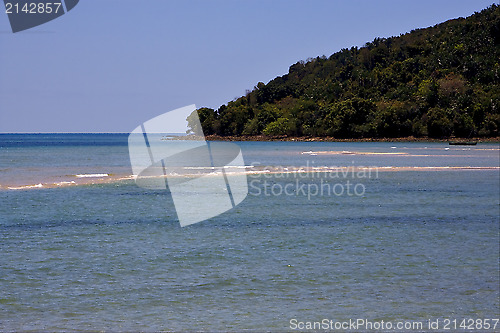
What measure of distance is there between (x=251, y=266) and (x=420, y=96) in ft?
482

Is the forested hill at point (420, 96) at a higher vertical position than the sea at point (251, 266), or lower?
higher

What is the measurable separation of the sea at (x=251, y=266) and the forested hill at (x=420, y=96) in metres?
124

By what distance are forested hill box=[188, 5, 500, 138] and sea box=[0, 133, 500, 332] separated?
4897 inches

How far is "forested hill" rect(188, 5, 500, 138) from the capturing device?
5679 inches

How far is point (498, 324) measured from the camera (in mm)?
9797

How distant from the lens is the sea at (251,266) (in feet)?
33.6

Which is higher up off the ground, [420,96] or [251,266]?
[420,96]

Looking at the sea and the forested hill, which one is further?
the forested hill

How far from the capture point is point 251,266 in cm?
1380

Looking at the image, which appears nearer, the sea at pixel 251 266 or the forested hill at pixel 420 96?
the sea at pixel 251 266

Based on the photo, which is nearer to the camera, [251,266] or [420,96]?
[251,266]

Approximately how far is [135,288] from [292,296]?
3.11 m

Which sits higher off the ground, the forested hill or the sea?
the forested hill

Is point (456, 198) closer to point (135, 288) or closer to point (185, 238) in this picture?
point (185, 238)
